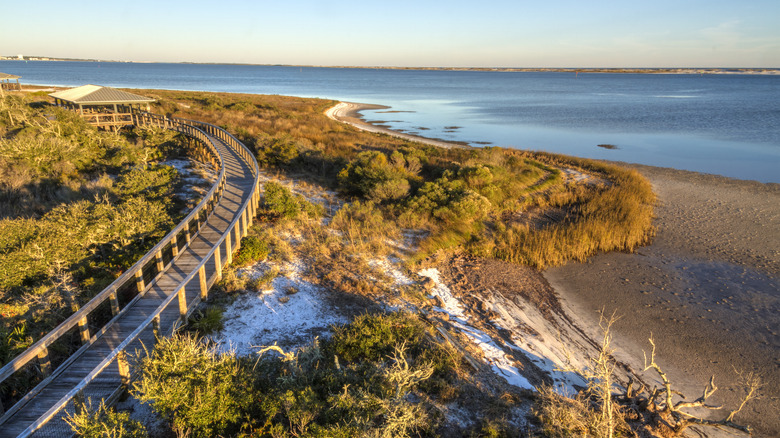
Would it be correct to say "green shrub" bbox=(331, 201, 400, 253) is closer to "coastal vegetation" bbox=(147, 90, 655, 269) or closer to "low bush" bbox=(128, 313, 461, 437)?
"coastal vegetation" bbox=(147, 90, 655, 269)

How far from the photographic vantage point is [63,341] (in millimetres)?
6906

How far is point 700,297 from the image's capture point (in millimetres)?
11594

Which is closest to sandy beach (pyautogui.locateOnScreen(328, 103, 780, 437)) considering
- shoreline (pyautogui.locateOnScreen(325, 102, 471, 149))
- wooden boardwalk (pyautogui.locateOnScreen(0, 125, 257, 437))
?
wooden boardwalk (pyautogui.locateOnScreen(0, 125, 257, 437))

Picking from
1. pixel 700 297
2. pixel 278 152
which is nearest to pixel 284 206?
pixel 278 152

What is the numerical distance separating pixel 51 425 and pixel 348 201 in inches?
507

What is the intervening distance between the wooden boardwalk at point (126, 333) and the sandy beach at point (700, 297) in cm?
937

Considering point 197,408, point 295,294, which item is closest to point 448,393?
point 197,408

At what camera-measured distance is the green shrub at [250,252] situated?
10705 millimetres

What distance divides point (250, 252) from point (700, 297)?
12.8 meters

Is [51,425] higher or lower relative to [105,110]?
lower

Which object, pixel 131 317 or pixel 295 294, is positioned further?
pixel 295 294

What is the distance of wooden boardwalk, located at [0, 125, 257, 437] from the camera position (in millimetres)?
5133

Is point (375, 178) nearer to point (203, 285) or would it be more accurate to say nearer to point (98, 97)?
point (203, 285)

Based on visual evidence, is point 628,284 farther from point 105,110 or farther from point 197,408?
point 105,110
